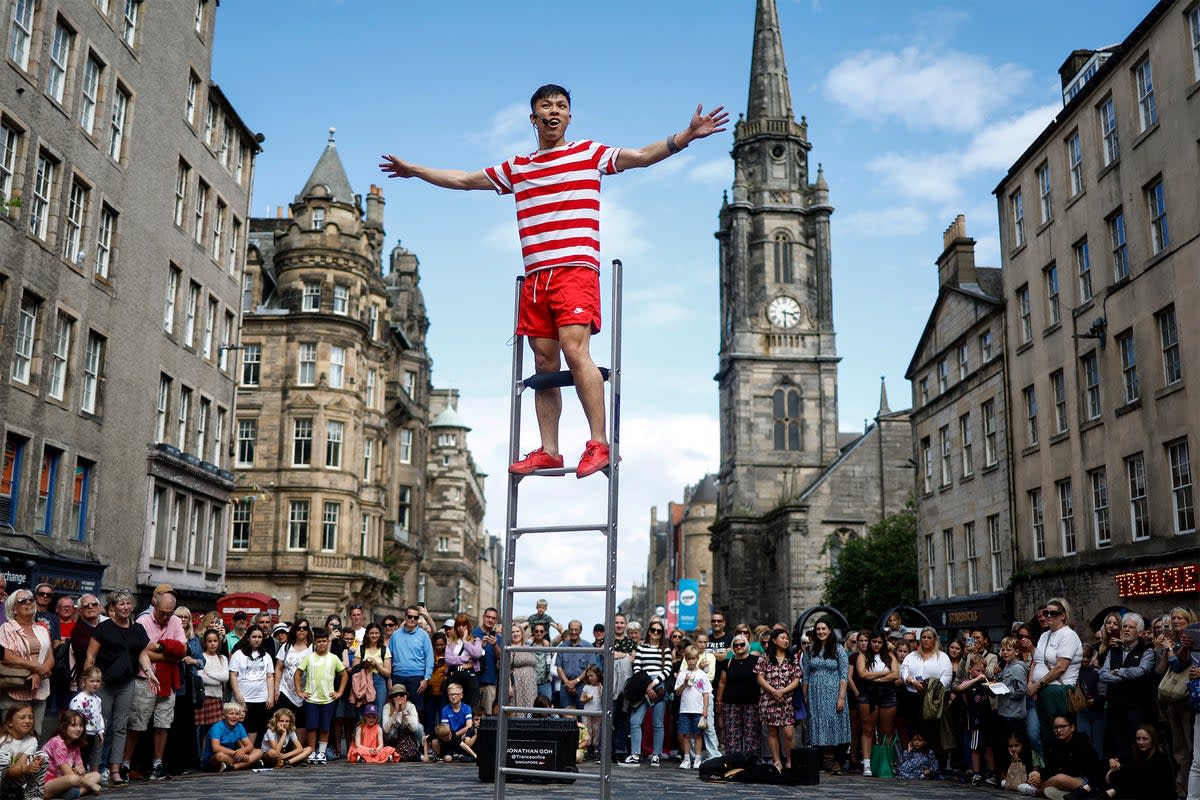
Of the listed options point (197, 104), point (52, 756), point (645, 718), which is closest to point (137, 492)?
point (197, 104)

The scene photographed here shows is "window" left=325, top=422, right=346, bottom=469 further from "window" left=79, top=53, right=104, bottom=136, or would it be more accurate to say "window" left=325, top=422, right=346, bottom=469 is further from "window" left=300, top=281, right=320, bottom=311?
"window" left=79, top=53, right=104, bottom=136

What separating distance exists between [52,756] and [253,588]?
3571cm

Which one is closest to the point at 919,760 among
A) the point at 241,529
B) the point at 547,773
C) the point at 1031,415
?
the point at 547,773

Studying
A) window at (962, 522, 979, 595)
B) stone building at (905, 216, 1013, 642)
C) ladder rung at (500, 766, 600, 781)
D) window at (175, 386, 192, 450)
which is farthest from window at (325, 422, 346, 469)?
ladder rung at (500, 766, 600, 781)

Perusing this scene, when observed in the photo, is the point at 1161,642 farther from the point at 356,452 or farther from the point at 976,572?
the point at 356,452

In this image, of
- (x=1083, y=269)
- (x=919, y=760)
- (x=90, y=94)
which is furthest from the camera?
(x=1083, y=269)

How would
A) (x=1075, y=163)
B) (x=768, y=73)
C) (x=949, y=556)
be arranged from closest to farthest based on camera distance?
1. (x=1075, y=163)
2. (x=949, y=556)
3. (x=768, y=73)

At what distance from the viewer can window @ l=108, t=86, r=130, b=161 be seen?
1016 inches

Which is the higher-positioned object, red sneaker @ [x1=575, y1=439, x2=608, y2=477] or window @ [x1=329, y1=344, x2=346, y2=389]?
window @ [x1=329, y1=344, x2=346, y2=389]

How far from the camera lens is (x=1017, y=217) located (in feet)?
109

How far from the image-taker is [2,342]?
2109cm

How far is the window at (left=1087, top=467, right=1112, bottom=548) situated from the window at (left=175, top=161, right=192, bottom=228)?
2419 centimetres

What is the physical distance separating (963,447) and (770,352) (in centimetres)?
4244

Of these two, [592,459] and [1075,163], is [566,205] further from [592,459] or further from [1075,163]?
[1075,163]
